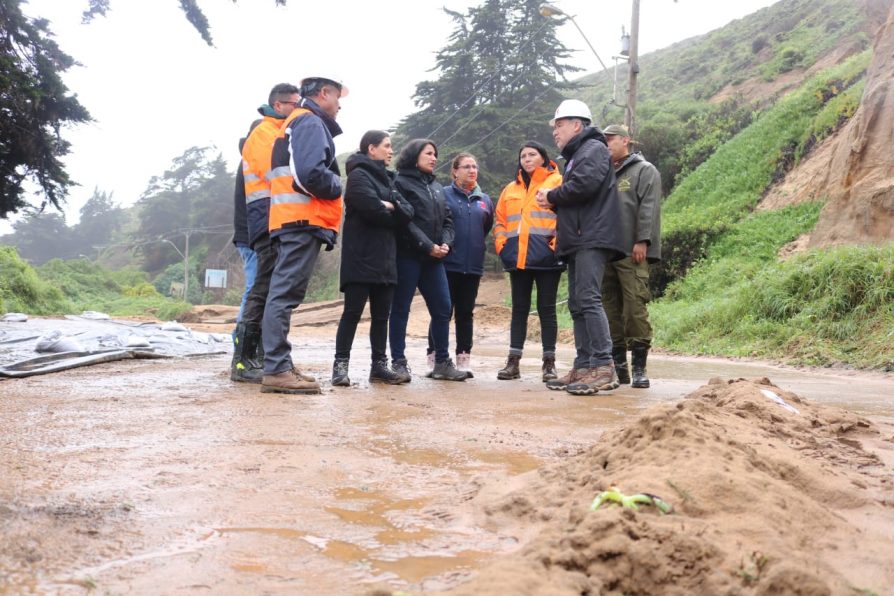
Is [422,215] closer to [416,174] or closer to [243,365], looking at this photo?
[416,174]

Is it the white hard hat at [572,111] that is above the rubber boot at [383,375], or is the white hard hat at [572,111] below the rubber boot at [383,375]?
above

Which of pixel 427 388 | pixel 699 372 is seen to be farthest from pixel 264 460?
pixel 699 372

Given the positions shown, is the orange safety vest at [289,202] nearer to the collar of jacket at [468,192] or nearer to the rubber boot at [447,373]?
the rubber boot at [447,373]

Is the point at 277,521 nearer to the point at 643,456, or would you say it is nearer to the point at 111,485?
the point at 111,485

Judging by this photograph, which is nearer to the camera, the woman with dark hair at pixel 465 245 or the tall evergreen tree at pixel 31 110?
the woman with dark hair at pixel 465 245

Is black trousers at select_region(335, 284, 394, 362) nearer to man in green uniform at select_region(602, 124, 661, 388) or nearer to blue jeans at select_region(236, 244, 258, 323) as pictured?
blue jeans at select_region(236, 244, 258, 323)

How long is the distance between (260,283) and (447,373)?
158 centimetres

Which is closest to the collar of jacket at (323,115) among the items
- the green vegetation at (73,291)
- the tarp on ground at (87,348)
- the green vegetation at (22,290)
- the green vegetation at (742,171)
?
the tarp on ground at (87,348)

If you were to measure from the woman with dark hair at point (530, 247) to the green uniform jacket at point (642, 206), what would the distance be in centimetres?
58

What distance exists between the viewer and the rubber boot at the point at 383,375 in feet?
17.2

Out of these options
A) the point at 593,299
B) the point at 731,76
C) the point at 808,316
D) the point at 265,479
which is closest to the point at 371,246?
the point at 593,299

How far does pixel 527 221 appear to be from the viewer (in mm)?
5727

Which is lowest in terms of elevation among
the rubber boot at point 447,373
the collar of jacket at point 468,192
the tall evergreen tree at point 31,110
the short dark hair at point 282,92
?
the rubber boot at point 447,373

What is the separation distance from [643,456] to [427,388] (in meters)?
3.06
